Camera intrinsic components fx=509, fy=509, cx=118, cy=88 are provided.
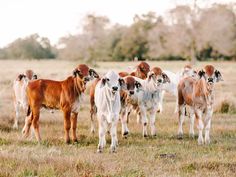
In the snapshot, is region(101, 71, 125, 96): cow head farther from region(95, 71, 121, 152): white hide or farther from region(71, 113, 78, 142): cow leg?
region(71, 113, 78, 142): cow leg

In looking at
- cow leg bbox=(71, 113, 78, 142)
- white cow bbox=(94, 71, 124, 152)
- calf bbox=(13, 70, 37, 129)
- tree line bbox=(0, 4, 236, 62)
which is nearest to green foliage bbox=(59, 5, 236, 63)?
tree line bbox=(0, 4, 236, 62)

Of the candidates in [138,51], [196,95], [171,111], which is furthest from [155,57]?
[196,95]

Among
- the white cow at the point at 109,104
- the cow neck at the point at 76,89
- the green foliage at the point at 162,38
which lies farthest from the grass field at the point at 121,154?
the green foliage at the point at 162,38

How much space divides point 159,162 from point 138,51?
205ft

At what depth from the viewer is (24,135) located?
531 inches

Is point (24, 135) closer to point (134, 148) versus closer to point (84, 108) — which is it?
point (134, 148)

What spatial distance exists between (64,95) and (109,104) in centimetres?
160

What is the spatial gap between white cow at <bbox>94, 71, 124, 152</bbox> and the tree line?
1832 inches

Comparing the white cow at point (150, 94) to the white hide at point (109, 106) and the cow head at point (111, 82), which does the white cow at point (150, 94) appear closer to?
the white hide at point (109, 106)

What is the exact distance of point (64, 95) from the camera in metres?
12.9

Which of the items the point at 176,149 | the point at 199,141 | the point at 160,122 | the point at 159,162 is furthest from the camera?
the point at 160,122

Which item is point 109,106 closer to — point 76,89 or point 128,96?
point 76,89

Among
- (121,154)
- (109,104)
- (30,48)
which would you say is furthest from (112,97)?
(30,48)

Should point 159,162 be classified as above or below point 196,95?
below
